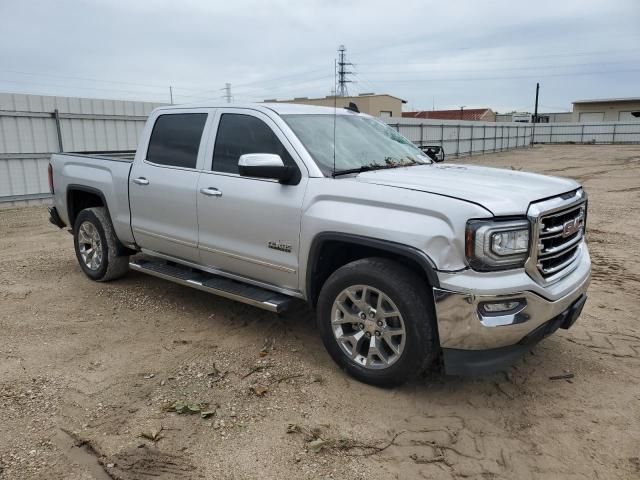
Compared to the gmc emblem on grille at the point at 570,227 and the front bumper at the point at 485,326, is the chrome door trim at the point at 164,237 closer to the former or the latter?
the front bumper at the point at 485,326

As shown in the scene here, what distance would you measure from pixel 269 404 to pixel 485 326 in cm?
146

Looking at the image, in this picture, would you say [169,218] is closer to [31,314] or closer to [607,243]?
[31,314]

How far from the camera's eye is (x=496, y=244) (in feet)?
10.0

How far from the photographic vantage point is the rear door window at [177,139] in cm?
472

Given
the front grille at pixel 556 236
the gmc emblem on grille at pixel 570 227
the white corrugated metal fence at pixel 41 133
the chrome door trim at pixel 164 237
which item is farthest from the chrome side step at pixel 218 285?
the white corrugated metal fence at pixel 41 133

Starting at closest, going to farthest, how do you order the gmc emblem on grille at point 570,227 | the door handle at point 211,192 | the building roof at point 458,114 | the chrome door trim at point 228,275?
the gmc emblem on grille at point 570,227 → the chrome door trim at point 228,275 → the door handle at point 211,192 → the building roof at point 458,114

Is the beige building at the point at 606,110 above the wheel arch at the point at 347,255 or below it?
above

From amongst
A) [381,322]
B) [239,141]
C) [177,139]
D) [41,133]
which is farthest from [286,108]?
[41,133]

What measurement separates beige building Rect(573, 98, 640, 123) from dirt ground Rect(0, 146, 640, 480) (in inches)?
2215

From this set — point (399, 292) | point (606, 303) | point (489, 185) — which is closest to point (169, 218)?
point (399, 292)

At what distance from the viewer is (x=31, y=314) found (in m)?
5.07

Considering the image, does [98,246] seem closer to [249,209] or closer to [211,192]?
[211,192]

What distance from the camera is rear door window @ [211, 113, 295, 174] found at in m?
4.18

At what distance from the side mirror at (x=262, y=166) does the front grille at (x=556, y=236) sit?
5.61 feet
